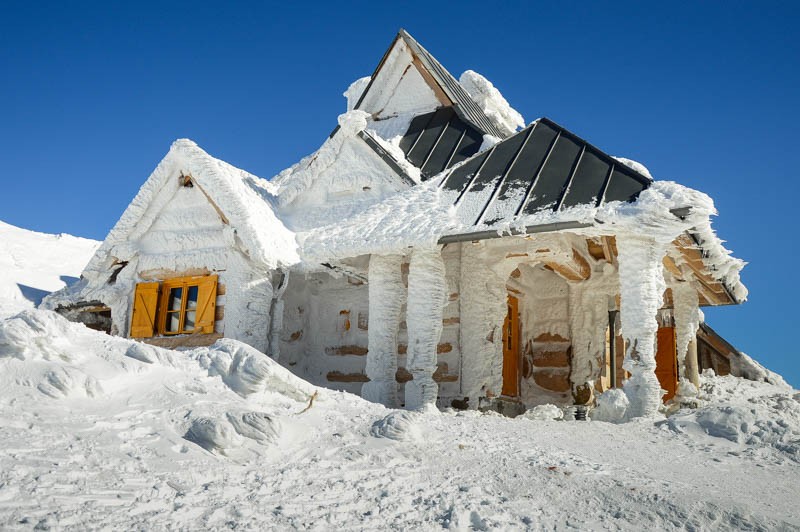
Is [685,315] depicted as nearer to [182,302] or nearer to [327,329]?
[327,329]

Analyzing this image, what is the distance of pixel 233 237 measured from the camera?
1098 cm

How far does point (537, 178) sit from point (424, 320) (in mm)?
2493

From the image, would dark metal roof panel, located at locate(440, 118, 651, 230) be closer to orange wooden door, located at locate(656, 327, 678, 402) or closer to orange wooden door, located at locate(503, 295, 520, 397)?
orange wooden door, located at locate(503, 295, 520, 397)

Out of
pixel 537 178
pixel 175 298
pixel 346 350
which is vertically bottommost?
pixel 346 350

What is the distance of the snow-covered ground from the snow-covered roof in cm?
448

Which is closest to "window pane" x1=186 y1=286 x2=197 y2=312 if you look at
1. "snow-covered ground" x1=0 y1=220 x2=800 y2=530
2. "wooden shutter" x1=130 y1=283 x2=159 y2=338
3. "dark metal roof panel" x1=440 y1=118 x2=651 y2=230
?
"wooden shutter" x1=130 y1=283 x2=159 y2=338

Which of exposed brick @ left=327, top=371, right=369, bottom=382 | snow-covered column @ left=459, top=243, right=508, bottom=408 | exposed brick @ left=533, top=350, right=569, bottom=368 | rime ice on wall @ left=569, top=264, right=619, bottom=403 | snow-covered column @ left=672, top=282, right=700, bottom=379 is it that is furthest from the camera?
snow-covered column @ left=672, top=282, right=700, bottom=379

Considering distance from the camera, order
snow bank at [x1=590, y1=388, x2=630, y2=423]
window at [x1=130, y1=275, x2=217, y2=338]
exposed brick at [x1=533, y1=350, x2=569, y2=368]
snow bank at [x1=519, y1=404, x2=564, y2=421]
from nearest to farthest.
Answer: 1. snow bank at [x1=590, y1=388, x2=630, y2=423]
2. snow bank at [x1=519, y1=404, x2=564, y2=421]
3. window at [x1=130, y1=275, x2=217, y2=338]
4. exposed brick at [x1=533, y1=350, x2=569, y2=368]

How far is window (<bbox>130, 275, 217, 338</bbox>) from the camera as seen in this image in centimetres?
1120

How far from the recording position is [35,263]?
58.1ft

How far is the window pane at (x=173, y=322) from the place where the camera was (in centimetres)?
1150

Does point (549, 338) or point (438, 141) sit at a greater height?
point (438, 141)

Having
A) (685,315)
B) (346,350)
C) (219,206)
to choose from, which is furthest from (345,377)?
(685,315)

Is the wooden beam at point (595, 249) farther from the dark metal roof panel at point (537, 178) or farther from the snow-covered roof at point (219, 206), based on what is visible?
the snow-covered roof at point (219, 206)
